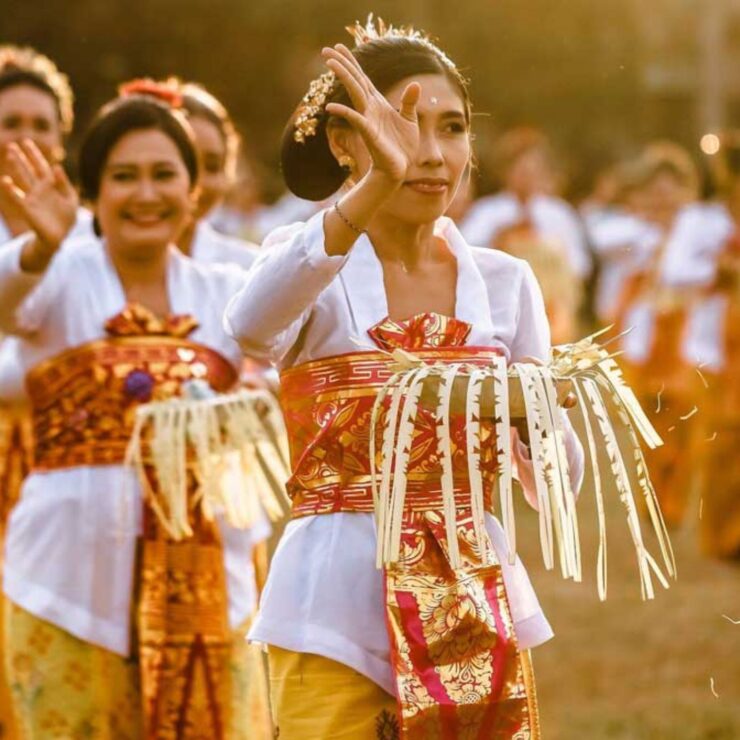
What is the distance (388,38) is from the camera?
3.97 metres

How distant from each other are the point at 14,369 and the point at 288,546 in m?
1.89

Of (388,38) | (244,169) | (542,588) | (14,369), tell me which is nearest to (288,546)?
(388,38)

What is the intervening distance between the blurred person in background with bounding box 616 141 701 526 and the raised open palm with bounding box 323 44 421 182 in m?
7.52

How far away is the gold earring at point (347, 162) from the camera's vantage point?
12.9 feet

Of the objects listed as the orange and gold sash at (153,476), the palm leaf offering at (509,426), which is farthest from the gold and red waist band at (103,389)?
the palm leaf offering at (509,426)

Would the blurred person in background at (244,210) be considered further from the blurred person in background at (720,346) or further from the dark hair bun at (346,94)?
the dark hair bun at (346,94)

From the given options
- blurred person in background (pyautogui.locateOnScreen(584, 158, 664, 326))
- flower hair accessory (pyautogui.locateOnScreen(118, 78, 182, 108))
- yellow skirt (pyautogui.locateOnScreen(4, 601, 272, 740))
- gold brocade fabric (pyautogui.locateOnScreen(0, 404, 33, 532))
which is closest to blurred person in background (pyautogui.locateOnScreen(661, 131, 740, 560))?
blurred person in background (pyautogui.locateOnScreen(584, 158, 664, 326))

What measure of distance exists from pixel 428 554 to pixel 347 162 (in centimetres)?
74

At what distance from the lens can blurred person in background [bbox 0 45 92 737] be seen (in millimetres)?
6254

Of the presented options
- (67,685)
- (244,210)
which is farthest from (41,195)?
(244,210)

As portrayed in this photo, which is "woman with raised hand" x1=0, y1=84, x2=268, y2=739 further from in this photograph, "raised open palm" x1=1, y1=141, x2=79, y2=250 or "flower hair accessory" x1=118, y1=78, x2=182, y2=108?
"flower hair accessory" x1=118, y1=78, x2=182, y2=108

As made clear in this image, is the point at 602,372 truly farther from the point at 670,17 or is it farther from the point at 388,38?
the point at 670,17

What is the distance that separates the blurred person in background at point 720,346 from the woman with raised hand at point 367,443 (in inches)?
253

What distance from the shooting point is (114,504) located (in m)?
5.32
